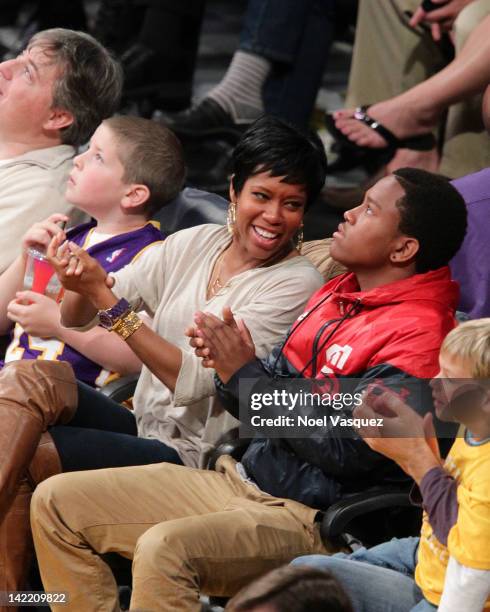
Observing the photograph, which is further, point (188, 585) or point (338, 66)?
point (338, 66)

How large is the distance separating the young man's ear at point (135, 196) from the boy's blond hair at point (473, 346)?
1.36 m

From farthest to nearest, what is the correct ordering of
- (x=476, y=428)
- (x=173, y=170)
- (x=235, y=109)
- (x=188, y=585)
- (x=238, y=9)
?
(x=238, y=9)
(x=235, y=109)
(x=173, y=170)
(x=188, y=585)
(x=476, y=428)

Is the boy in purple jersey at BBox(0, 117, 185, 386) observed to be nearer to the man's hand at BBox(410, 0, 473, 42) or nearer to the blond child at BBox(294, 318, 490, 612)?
the blond child at BBox(294, 318, 490, 612)

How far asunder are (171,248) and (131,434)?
1.54ft

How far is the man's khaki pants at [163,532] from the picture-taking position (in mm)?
2541

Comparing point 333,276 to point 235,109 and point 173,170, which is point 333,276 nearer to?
point 173,170

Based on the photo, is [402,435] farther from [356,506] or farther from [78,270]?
[78,270]

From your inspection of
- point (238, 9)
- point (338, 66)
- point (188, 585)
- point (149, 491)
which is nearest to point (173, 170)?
point (149, 491)

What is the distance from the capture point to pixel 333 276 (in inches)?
124

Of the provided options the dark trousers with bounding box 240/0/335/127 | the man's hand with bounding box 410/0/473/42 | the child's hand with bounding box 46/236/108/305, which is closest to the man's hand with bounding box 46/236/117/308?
the child's hand with bounding box 46/236/108/305

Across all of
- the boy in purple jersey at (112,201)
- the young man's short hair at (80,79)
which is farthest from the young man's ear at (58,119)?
the boy in purple jersey at (112,201)

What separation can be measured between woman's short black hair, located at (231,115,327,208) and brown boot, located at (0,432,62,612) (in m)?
0.78

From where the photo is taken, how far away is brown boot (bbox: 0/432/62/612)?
110 inches

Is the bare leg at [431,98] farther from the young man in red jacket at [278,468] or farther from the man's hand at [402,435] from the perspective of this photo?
the man's hand at [402,435]
